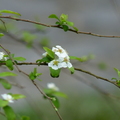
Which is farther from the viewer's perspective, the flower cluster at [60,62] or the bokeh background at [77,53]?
the bokeh background at [77,53]

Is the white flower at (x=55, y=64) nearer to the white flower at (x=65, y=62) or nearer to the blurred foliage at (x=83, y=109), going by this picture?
the white flower at (x=65, y=62)

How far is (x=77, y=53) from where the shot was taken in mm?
3723

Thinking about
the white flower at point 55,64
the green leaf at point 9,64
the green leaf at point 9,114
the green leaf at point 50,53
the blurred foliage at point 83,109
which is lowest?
the blurred foliage at point 83,109

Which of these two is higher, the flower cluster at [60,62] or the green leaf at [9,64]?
the flower cluster at [60,62]

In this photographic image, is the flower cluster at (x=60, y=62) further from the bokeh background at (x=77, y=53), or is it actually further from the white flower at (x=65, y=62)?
the bokeh background at (x=77, y=53)

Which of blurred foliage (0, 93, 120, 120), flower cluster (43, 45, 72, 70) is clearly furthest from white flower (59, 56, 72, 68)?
blurred foliage (0, 93, 120, 120)

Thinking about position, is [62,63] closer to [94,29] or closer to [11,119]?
[11,119]

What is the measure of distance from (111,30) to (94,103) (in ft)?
5.52

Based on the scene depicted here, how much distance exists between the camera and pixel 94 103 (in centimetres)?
275

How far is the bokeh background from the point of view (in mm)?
2658

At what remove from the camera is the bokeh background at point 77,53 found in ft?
8.72

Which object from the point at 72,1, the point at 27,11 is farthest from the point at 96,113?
the point at 72,1

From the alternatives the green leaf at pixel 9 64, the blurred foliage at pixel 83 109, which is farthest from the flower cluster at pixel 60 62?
the blurred foliage at pixel 83 109

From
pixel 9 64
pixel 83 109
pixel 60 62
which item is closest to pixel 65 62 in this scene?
pixel 60 62
